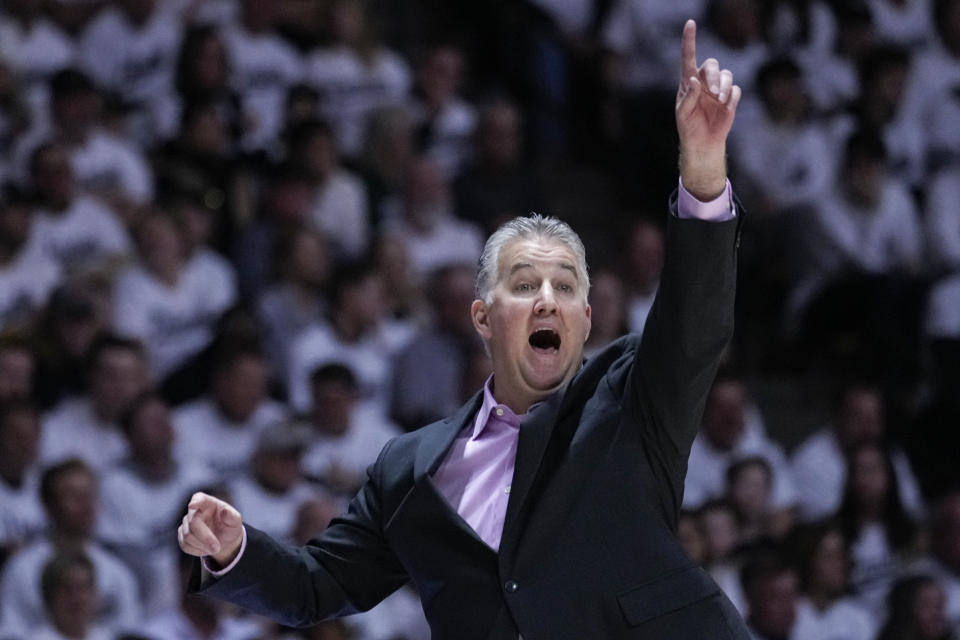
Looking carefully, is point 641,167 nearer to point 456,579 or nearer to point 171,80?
point 171,80

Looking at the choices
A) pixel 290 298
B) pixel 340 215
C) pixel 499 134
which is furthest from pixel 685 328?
pixel 499 134

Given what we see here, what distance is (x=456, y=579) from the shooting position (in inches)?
122

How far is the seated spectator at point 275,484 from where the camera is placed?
6340mm

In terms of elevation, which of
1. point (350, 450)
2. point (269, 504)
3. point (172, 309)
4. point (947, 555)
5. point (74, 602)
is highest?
point (172, 309)

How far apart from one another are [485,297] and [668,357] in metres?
0.53

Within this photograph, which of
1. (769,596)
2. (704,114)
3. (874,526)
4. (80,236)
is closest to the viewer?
(704,114)

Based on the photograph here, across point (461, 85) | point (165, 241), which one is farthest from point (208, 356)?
point (461, 85)

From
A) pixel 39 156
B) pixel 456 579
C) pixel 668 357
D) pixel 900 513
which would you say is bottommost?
pixel 900 513

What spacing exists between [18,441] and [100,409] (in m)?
0.41

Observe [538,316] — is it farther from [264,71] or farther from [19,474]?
[264,71]

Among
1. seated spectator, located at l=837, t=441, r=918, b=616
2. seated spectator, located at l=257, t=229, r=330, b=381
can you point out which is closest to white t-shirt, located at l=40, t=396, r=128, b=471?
seated spectator, located at l=257, t=229, r=330, b=381

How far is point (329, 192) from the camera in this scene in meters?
7.57

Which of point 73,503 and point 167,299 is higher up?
point 167,299

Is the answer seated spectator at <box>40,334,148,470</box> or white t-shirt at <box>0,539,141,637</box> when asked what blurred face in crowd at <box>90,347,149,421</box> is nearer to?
seated spectator at <box>40,334,148,470</box>
